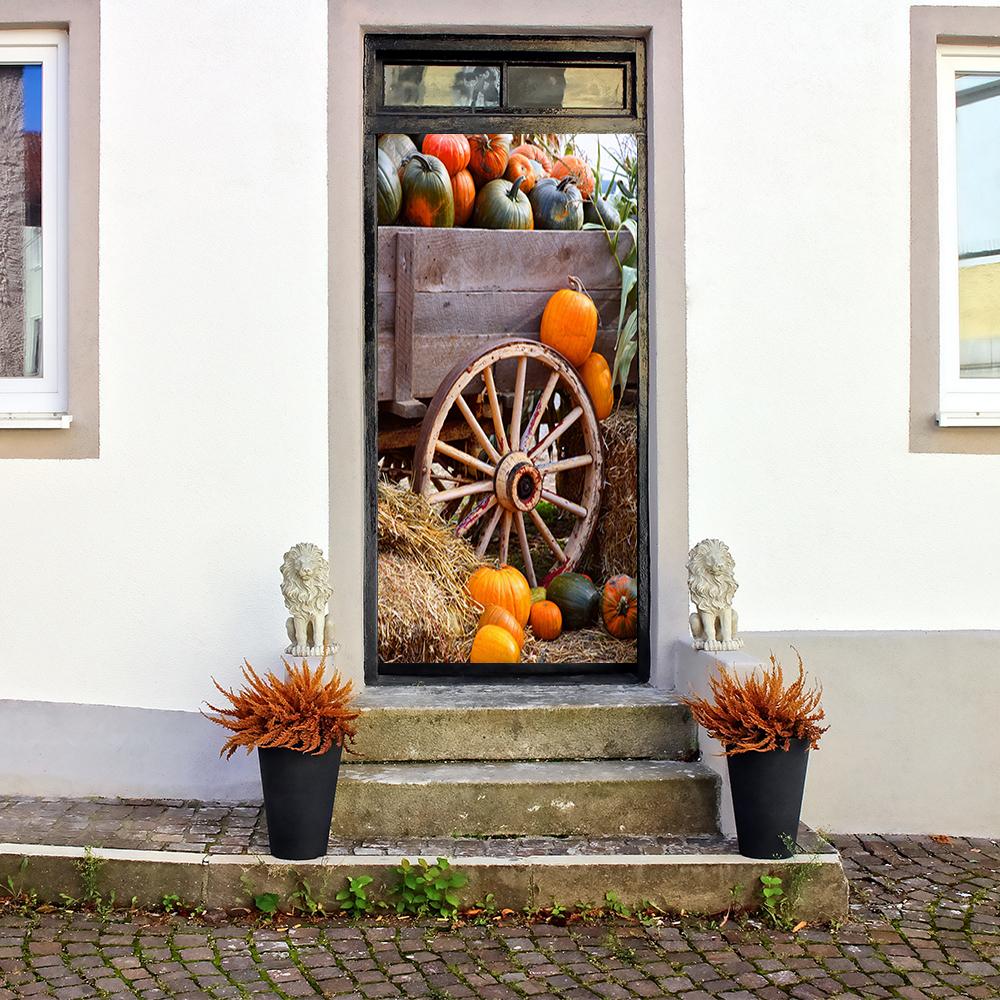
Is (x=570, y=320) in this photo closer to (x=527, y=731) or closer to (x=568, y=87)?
(x=568, y=87)

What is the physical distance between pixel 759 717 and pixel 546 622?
7.64 ft

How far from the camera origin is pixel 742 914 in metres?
3.99

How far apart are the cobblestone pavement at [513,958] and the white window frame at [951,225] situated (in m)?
2.04

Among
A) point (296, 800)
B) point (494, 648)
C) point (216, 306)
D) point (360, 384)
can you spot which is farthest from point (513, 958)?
point (216, 306)

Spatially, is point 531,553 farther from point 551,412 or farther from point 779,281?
point 779,281

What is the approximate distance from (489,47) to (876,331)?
6.29 ft

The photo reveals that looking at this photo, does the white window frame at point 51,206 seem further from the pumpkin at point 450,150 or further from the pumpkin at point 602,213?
the pumpkin at point 602,213

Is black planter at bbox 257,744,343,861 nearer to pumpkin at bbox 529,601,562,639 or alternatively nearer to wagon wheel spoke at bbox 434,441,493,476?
pumpkin at bbox 529,601,562,639

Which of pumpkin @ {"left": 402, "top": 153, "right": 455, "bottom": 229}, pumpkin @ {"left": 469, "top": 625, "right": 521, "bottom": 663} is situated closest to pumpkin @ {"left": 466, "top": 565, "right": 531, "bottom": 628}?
pumpkin @ {"left": 469, "top": 625, "right": 521, "bottom": 663}

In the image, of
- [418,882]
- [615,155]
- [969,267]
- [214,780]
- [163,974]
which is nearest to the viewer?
[163,974]

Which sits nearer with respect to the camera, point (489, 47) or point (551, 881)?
point (551, 881)

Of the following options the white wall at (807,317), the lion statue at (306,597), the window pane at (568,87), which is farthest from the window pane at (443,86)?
the lion statue at (306,597)

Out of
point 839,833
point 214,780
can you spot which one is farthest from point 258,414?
point 839,833

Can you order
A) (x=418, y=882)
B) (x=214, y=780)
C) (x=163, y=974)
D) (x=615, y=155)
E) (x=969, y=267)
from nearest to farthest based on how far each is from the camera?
(x=163, y=974) < (x=418, y=882) < (x=214, y=780) < (x=969, y=267) < (x=615, y=155)
